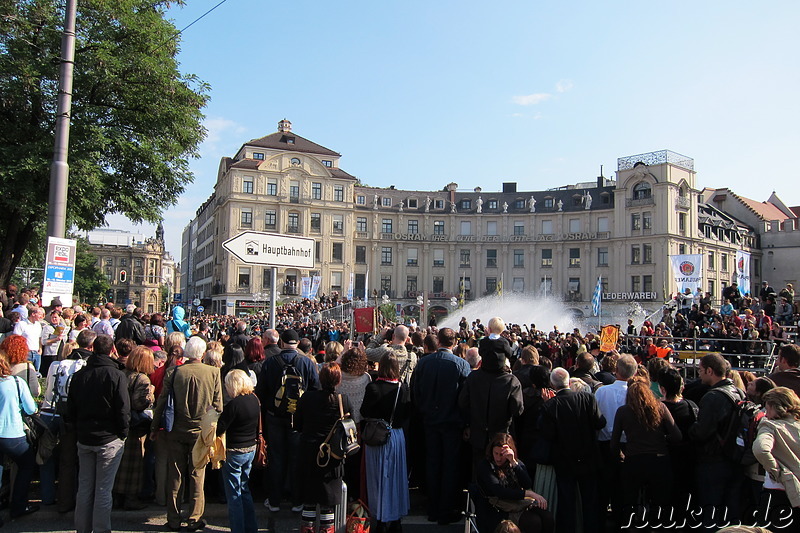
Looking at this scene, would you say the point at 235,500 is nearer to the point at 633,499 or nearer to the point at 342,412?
the point at 342,412

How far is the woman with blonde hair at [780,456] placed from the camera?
5.06 metres

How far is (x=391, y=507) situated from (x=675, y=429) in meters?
3.13

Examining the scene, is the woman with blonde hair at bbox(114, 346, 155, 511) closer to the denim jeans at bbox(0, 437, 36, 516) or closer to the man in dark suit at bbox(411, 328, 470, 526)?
the denim jeans at bbox(0, 437, 36, 516)

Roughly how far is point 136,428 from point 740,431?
669cm

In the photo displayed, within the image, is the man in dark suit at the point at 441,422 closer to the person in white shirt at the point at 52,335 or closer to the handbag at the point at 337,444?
the handbag at the point at 337,444

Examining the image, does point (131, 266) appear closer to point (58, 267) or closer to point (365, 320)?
point (365, 320)

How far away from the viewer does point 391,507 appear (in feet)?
21.2

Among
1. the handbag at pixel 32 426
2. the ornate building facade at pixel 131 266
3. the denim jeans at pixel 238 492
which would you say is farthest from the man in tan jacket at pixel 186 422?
the ornate building facade at pixel 131 266

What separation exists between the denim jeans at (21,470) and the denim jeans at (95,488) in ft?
2.72

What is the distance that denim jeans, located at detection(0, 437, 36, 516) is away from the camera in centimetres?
645

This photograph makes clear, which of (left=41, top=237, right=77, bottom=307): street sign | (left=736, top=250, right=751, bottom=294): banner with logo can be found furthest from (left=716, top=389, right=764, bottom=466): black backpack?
(left=736, top=250, right=751, bottom=294): banner with logo

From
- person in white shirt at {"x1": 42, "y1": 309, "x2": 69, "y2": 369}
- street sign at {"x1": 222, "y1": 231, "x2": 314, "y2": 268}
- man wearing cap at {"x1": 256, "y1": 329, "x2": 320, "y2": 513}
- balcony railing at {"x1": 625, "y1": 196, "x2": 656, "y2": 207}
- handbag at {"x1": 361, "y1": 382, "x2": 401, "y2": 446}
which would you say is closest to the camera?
handbag at {"x1": 361, "y1": 382, "x2": 401, "y2": 446}

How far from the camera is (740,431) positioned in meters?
5.70

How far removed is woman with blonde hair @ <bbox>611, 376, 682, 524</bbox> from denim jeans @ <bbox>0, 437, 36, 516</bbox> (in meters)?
6.58
